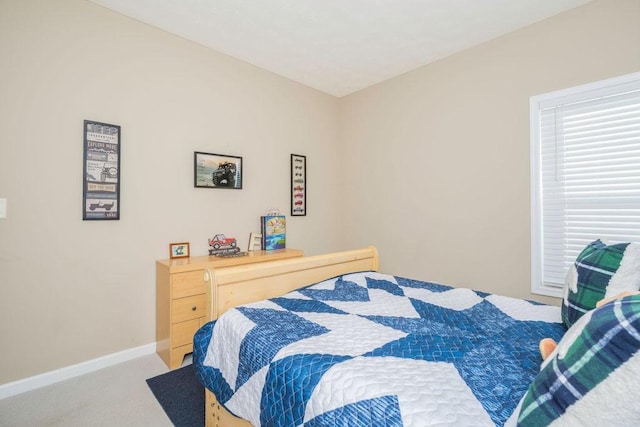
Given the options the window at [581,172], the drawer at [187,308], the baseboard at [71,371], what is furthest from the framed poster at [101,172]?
the window at [581,172]

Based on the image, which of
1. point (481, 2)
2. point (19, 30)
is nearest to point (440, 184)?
point (481, 2)

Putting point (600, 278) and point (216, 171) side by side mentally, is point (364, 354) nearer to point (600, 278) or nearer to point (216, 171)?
point (600, 278)

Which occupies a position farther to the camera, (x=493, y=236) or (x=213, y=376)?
(x=493, y=236)

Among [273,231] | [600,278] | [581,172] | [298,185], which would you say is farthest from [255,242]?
[581,172]

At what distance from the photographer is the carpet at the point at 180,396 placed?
1751 mm

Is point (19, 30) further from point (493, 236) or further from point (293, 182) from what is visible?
point (493, 236)

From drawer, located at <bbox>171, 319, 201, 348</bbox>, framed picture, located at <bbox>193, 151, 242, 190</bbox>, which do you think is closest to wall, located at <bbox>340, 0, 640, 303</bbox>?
framed picture, located at <bbox>193, 151, 242, 190</bbox>

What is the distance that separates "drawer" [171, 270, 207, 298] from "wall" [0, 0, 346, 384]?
1.33 ft

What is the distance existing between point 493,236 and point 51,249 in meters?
3.42

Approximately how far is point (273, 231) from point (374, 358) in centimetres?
233

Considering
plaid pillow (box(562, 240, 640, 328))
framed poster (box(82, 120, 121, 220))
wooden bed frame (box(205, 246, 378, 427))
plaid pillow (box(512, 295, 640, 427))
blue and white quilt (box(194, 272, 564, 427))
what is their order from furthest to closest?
1. framed poster (box(82, 120, 121, 220))
2. wooden bed frame (box(205, 246, 378, 427))
3. plaid pillow (box(562, 240, 640, 328))
4. blue and white quilt (box(194, 272, 564, 427))
5. plaid pillow (box(512, 295, 640, 427))

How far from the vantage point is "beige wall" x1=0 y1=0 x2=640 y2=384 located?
2.06m

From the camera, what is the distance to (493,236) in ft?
8.98

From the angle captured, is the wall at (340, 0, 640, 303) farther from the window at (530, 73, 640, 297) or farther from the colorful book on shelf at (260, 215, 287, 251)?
the colorful book on shelf at (260, 215, 287, 251)
